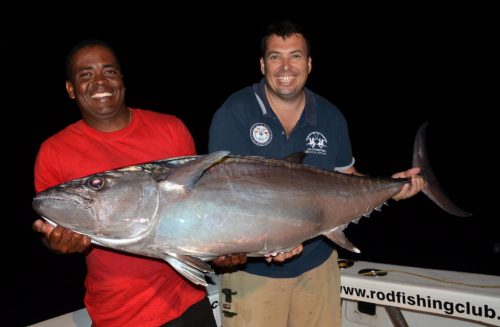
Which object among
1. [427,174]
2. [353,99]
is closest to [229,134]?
[427,174]

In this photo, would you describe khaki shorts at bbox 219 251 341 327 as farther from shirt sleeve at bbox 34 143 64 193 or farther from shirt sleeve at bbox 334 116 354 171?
shirt sleeve at bbox 34 143 64 193

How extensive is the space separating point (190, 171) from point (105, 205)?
18.0 inches

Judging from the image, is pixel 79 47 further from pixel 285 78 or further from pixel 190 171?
pixel 285 78

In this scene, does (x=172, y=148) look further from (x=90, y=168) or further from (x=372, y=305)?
(x=372, y=305)

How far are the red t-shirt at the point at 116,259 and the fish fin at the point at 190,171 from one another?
376 millimetres

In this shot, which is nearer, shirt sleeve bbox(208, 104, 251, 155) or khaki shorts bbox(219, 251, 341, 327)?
shirt sleeve bbox(208, 104, 251, 155)

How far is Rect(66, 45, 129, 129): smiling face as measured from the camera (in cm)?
246

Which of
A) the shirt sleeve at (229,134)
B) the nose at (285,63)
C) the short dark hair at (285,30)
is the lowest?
the shirt sleeve at (229,134)

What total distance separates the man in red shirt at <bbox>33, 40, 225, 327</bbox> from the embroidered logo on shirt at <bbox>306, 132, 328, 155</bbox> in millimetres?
919

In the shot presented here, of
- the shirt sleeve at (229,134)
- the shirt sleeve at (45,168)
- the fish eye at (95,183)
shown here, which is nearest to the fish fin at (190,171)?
the fish eye at (95,183)

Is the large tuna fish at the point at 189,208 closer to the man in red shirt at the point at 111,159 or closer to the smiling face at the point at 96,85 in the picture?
the man in red shirt at the point at 111,159

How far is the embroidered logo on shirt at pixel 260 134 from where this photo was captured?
2.83 metres

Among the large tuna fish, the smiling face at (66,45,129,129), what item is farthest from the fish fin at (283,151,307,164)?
the smiling face at (66,45,129,129)

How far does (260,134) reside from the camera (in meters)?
2.84
